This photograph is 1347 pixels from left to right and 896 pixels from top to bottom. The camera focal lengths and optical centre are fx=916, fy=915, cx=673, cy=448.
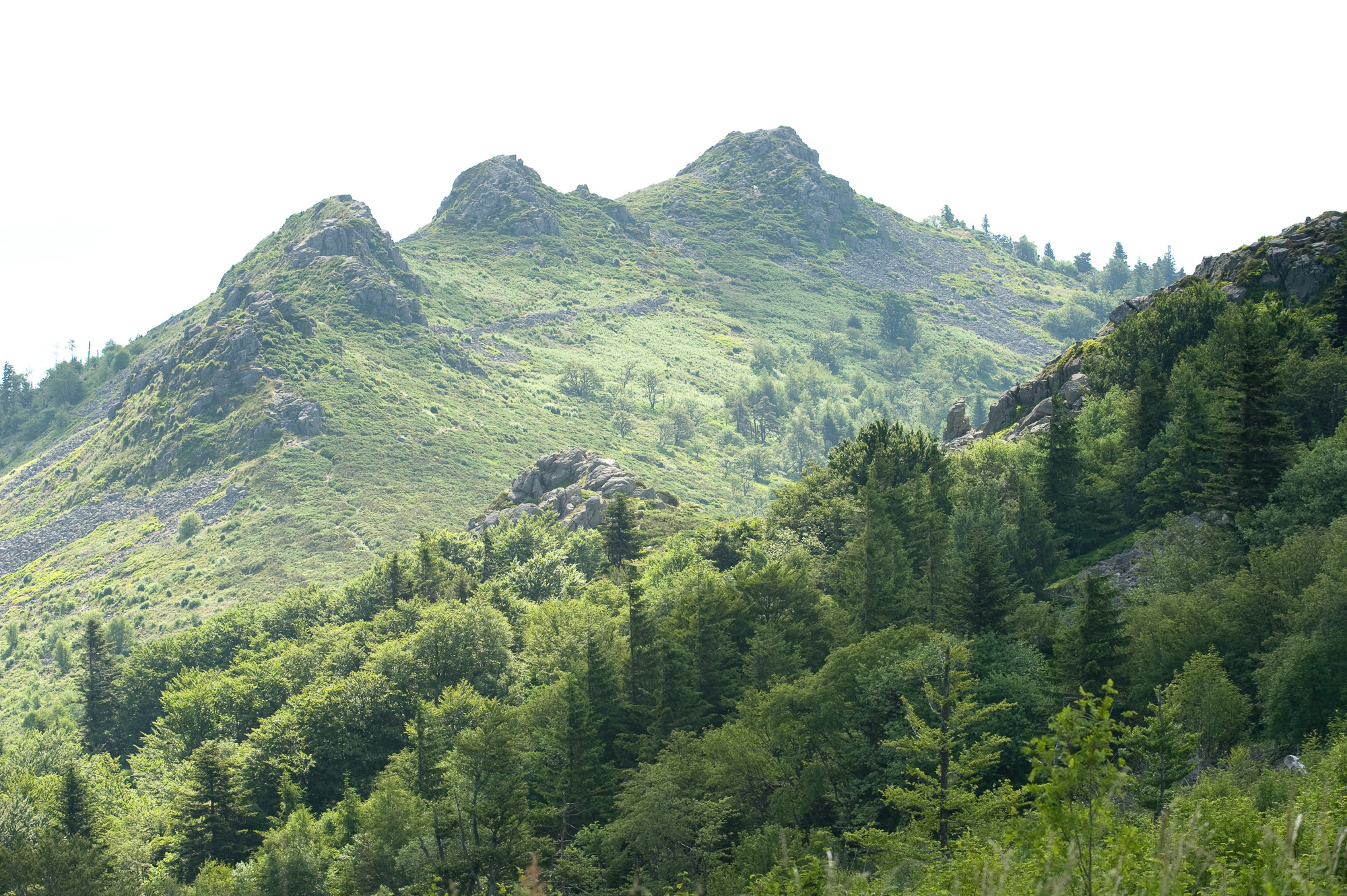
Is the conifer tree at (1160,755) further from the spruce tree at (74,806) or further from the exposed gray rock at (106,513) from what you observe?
the exposed gray rock at (106,513)

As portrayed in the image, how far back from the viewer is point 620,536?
112 meters

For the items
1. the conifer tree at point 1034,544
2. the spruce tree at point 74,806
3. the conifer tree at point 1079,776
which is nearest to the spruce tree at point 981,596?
the conifer tree at point 1034,544

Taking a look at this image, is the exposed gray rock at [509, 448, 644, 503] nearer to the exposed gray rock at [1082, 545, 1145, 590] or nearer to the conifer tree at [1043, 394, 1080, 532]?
the conifer tree at [1043, 394, 1080, 532]

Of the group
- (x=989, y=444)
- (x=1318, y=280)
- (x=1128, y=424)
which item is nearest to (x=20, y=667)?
(x=989, y=444)

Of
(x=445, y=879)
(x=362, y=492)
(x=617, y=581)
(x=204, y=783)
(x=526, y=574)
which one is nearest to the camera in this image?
(x=445, y=879)

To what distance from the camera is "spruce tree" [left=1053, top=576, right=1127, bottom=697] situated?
158 feet

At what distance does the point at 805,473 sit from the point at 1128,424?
35.3 metres

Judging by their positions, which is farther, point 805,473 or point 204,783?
point 805,473

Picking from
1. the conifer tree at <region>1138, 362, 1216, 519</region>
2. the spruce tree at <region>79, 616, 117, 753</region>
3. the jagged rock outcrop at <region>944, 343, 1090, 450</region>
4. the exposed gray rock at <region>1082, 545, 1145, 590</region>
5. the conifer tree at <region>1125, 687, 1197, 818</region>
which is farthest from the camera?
the spruce tree at <region>79, 616, 117, 753</region>

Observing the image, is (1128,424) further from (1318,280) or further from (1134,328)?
(1318,280)

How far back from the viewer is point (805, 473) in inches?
4220

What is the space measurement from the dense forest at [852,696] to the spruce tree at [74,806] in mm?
455

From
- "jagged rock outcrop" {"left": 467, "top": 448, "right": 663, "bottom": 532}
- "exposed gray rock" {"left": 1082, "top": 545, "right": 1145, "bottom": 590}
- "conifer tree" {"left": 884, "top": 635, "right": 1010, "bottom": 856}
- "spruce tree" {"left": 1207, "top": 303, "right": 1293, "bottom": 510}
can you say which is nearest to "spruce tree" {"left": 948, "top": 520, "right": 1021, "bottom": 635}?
"conifer tree" {"left": 884, "top": 635, "right": 1010, "bottom": 856}

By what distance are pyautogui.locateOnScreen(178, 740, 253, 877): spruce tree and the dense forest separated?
29 cm
